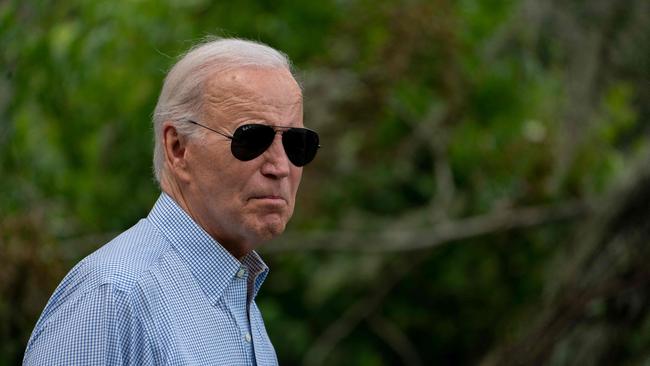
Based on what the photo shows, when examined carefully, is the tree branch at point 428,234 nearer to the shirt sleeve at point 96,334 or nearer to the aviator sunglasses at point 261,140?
the aviator sunglasses at point 261,140

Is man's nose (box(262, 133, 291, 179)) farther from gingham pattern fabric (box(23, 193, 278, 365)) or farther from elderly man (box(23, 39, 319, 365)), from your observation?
gingham pattern fabric (box(23, 193, 278, 365))

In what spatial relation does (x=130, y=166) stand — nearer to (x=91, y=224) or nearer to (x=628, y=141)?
(x=91, y=224)

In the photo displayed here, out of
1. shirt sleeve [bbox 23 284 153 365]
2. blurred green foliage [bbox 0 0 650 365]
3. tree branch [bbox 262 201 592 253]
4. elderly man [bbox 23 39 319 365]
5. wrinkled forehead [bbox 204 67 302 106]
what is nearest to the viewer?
shirt sleeve [bbox 23 284 153 365]

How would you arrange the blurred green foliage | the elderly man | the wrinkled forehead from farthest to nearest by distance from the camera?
the blurred green foliage < the wrinkled forehead < the elderly man

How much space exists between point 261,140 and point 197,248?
0.22 m

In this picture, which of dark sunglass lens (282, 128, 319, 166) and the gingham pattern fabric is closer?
the gingham pattern fabric

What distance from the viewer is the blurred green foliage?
7.15 metres

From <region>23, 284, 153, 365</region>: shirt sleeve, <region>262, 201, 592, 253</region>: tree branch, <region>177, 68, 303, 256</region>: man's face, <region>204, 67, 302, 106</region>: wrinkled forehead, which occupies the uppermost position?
<region>204, 67, 302, 106</region>: wrinkled forehead

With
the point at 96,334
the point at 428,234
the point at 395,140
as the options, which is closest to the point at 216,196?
the point at 96,334

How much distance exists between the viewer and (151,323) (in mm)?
1740

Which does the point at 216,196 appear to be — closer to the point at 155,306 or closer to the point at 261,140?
the point at 261,140

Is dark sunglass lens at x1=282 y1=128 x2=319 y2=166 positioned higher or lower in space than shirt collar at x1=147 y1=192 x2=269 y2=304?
higher

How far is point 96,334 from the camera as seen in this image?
1692 millimetres

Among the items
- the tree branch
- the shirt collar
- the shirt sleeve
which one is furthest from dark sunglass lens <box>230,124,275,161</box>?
the tree branch
